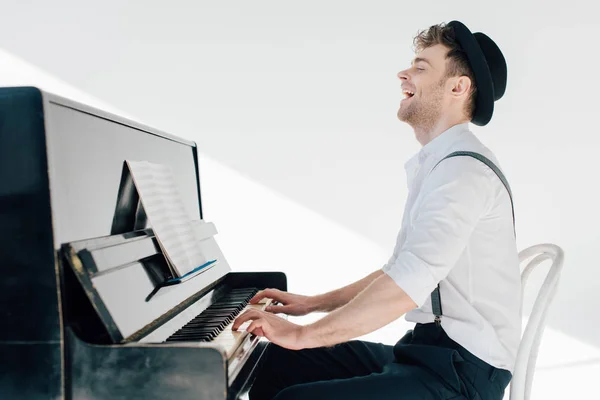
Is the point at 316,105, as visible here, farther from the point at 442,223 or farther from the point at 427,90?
the point at 442,223

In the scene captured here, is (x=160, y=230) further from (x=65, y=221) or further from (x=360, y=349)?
(x=360, y=349)

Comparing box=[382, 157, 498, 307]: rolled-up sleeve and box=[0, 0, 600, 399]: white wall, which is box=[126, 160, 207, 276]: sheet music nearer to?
box=[382, 157, 498, 307]: rolled-up sleeve

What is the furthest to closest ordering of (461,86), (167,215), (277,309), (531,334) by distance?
(277,309), (461,86), (167,215), (531,334)

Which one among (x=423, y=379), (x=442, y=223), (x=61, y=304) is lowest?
(x=423, y=379)

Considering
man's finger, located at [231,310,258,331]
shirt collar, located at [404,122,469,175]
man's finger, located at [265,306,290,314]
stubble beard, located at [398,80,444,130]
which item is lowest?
man's finger, located at [265,306,290,314]

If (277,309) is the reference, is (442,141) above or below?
above

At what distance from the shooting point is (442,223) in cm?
139

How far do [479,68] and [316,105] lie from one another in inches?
99.7

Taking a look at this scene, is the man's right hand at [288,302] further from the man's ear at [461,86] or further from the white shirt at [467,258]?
the man's ear at [461,86]

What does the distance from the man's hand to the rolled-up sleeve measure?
25cm

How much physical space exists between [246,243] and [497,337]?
2.84 metres

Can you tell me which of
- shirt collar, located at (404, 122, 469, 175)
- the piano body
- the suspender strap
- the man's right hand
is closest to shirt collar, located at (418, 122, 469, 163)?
shirt collar, located at (404, 122, 469, 175)

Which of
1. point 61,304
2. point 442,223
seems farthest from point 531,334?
point 61,304

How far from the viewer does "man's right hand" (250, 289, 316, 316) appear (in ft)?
6.06
